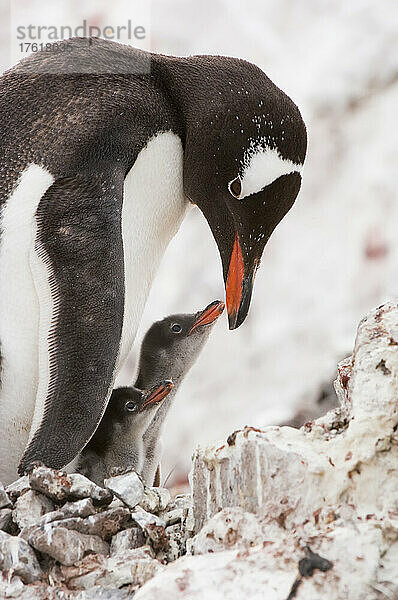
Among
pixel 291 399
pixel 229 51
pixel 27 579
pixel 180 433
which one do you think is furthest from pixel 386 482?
pixel 229 51

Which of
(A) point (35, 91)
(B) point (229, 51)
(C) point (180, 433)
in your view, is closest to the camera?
(A) point (35, 91)

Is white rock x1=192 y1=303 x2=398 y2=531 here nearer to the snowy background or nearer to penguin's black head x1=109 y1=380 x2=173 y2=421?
penguin's black head x1=109 y1=380 x2=173 y2=421

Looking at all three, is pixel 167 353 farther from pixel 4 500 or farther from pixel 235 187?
pixel 4 500

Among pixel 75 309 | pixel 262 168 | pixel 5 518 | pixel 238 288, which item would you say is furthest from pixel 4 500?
pixel 262 168

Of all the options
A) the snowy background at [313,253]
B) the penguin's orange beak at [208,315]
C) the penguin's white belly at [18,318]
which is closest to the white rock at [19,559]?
the penguin's white belly at [18,318]

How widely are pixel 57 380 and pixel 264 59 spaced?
3733mm

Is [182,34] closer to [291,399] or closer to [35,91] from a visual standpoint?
[291,399]

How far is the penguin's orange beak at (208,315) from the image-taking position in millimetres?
2123

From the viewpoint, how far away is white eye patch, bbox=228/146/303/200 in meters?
1.84

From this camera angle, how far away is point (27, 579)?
4.09ft

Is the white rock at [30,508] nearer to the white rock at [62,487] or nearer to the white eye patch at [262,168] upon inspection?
the white rock at [62,487]

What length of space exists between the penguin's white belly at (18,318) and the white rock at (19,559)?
56cm

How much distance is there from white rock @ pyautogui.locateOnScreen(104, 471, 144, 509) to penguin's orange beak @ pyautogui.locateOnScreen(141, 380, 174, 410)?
16.7 inches

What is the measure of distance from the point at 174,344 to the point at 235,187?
0.40 m
